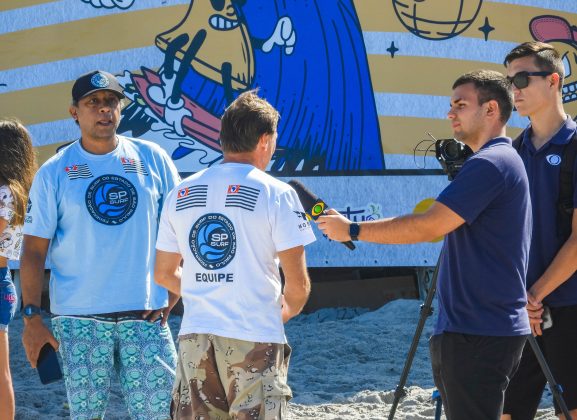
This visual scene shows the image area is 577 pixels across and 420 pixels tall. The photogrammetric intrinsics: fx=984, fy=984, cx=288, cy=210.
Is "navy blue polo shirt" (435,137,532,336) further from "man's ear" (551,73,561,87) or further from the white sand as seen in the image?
the white sand

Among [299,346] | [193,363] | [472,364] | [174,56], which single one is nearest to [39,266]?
[193,363]

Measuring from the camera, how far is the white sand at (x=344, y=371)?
5.69 metres

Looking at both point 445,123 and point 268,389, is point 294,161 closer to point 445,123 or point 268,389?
point 445,123

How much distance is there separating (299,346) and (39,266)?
344 cm

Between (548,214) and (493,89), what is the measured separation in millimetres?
708

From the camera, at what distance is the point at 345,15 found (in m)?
7.69

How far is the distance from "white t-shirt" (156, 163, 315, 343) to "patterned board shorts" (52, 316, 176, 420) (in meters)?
0.64

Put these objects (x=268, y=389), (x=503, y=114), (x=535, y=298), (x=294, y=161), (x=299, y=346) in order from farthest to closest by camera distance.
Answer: (x=294, y=161), (x=299, y=346), (x=535, y=298), (x=503, y=114), (x=268, y=389)

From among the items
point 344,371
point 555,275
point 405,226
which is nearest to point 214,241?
point 405,226

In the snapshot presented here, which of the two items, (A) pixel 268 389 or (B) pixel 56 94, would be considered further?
(B) pixel 56 94

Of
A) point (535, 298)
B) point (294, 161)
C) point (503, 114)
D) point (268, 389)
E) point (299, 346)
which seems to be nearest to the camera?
point (268, 389)

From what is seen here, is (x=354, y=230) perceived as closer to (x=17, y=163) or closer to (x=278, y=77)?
(x=17, y=163)

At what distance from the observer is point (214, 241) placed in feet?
10.9

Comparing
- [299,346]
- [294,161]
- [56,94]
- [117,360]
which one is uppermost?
[56,94]
